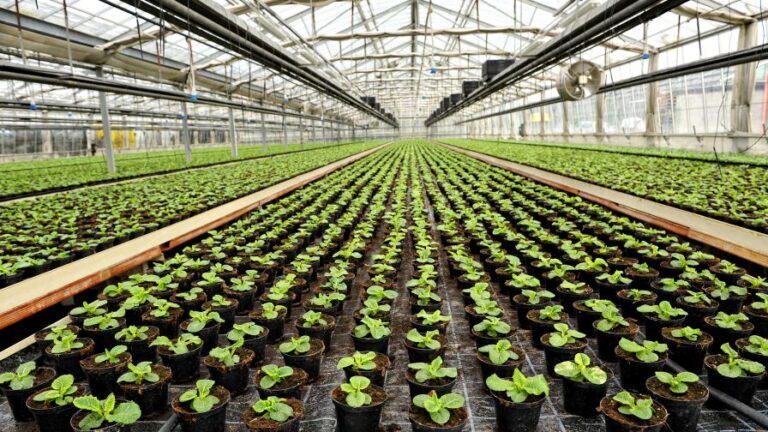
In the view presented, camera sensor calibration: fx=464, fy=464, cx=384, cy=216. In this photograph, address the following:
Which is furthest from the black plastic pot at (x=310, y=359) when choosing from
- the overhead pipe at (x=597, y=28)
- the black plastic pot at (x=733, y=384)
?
the overhead pipe at (x=597, y=28)

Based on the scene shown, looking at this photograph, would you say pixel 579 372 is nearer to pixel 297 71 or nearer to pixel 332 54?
pixel 297 71

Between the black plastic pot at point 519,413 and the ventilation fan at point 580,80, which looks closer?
the black plastic pot at point 519,413

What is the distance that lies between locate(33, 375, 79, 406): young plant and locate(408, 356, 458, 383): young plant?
1595 mm

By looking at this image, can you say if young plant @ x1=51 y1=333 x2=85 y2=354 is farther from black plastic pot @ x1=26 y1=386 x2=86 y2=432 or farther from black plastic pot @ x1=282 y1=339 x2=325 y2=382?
black plastic pot @ x1=282 y1=339 x2=325 y2=382

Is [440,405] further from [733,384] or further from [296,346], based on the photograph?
[733,384]

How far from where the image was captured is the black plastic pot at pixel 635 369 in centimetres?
239

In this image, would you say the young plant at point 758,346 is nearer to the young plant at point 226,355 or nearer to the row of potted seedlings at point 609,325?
the row of potted seedlings at point 609,325

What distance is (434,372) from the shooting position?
2207 millimetres

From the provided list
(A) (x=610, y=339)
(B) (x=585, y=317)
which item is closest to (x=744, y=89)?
(B) (x=585, y=317)

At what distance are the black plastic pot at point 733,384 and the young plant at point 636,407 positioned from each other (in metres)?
0.62

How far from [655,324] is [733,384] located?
605mm

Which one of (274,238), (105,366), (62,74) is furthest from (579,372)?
(62,74)

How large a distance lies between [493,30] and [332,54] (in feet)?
36.2

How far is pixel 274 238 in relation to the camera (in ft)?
17.3
